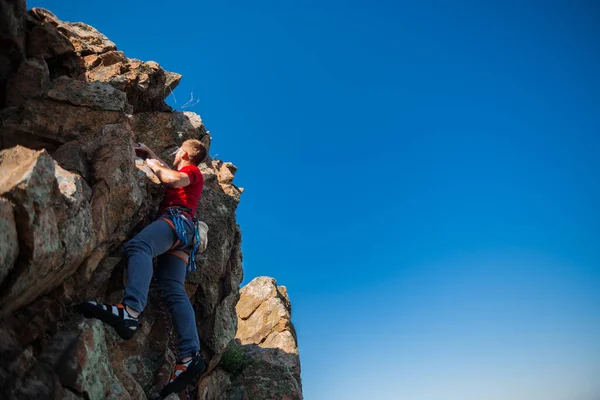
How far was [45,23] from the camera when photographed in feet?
42.6

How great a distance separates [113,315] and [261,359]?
1024cm

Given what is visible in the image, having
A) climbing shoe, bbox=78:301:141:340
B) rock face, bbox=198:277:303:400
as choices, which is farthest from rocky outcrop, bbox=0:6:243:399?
rock face, bbox=198:277:303:400

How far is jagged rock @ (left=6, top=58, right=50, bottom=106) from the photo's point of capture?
11.2 m

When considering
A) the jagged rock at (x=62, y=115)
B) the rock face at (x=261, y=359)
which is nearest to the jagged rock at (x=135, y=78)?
the jagged rock at (x=62, y=115)

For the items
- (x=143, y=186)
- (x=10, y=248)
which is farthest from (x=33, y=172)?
(x=143, y=186)

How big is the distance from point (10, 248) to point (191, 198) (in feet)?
15.4

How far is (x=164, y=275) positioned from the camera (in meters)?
9.84

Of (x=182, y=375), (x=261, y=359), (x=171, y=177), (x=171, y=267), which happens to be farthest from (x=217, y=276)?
(x=261, y=359)

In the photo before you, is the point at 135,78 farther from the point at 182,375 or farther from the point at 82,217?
the point at 182,375

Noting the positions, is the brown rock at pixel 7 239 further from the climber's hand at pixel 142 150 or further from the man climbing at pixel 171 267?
the climber's hand at pixel 142 150

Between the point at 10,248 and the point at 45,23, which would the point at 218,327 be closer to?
the point at 10,248

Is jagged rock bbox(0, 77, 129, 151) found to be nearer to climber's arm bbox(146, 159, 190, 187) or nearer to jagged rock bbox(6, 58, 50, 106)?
jagged rock bbox(6, 58, 50, 106)

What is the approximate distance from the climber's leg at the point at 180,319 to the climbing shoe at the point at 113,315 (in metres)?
1.34

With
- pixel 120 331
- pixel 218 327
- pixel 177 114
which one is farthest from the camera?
pixel 177 114
